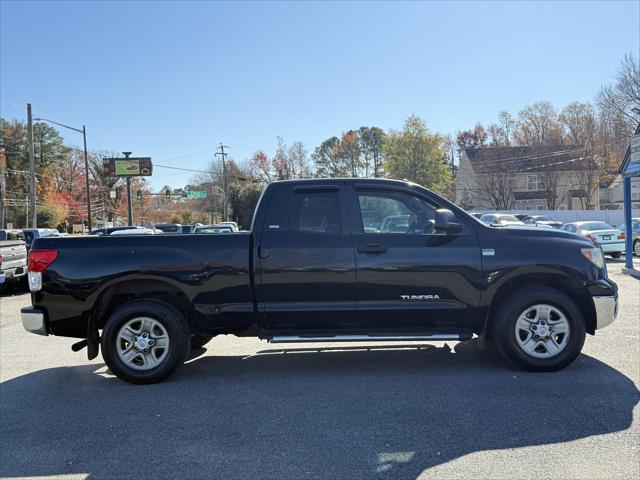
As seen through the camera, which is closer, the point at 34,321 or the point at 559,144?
the point at 34,321

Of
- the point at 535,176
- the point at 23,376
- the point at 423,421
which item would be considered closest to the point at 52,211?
the point at 535,176

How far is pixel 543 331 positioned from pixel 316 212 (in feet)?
8.68

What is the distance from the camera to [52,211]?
179 ft

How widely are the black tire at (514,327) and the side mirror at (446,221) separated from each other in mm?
994

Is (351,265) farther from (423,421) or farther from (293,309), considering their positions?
(423,421)

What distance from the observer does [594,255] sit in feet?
18.0

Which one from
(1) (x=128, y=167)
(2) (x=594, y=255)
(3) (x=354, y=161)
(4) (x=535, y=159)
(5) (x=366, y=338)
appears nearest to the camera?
(5) (x=366, y=338)

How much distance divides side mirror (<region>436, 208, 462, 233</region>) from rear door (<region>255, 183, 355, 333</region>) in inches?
36.0

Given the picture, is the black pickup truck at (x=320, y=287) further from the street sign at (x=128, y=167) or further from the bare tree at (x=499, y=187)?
the street sign at (x=128, y=167)

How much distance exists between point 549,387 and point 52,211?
5843cm

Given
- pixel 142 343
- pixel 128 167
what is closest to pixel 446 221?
pixel 142 343

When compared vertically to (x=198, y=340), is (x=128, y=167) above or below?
above

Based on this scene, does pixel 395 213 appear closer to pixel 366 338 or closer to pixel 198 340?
pixel 366 338

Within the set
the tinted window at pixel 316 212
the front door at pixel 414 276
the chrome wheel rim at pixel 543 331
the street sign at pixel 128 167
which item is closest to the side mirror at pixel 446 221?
the front door at pixel 414 276
